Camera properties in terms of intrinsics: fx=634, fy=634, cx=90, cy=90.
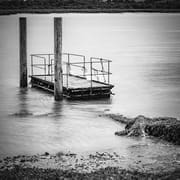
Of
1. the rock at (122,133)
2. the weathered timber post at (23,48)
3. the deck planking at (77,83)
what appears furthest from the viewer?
the weathered timber post at (23,48)

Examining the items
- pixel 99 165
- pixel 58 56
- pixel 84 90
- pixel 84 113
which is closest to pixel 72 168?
pixel 99 165

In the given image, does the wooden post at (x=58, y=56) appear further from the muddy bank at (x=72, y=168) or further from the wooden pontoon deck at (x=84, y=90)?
the muddy bank at (x=72, y=168)

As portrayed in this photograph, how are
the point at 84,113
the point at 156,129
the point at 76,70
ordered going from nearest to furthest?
the point at 156,129
the point at 84,113
the point at 76,70

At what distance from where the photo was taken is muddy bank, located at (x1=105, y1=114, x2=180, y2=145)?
51.8ft

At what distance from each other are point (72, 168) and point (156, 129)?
3835 mm

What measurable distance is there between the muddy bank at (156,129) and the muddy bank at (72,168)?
180cm

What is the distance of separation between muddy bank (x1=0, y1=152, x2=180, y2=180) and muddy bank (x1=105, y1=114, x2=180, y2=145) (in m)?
1.80

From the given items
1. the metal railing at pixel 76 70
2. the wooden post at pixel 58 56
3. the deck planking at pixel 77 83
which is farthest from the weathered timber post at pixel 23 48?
the wooden post at pixel 58 56

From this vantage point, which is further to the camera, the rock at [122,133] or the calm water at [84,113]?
the rock at [122,133]

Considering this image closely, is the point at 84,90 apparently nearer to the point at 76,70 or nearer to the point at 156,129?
the point at 156,129

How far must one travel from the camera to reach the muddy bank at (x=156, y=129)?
15.8m

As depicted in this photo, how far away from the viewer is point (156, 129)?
53.9ft

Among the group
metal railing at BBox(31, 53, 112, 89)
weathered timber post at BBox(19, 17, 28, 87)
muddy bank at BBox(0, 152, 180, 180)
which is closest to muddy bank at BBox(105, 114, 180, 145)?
muddy bank at BBox(0, 152, 180, 180)

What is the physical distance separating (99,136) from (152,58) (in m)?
28.9
